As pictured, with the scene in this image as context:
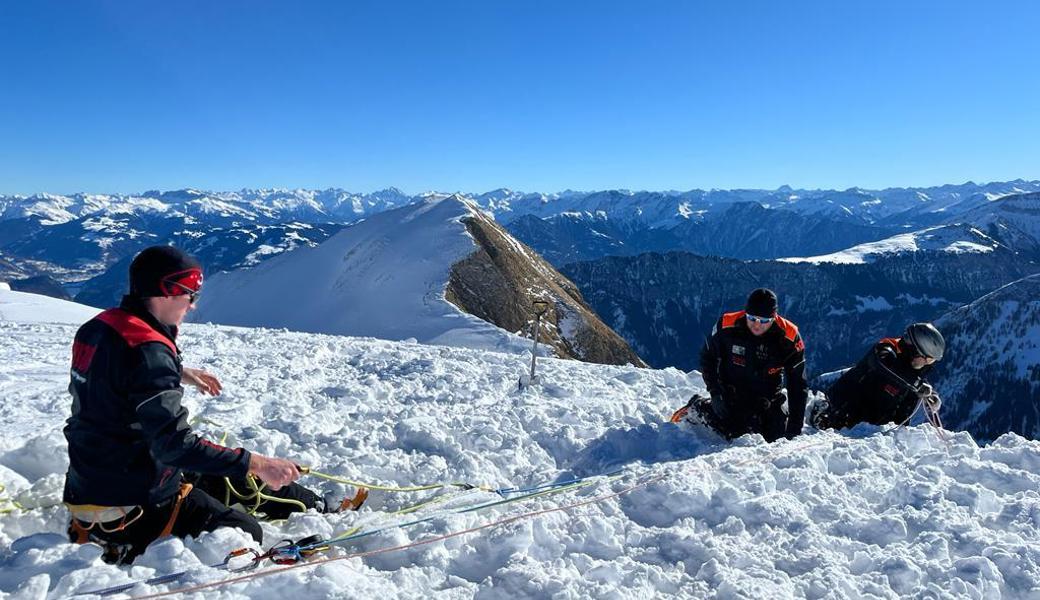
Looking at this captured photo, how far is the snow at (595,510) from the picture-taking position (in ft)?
14.8

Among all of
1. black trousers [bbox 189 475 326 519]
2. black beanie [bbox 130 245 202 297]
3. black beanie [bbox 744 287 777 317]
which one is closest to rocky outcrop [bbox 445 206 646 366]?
black beanie [bbox 744 287 777 317]

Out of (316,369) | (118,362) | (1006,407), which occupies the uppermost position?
(118,362)

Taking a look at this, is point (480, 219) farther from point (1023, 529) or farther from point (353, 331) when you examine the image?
point (1023, 529)

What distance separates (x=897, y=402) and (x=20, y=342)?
20139mm

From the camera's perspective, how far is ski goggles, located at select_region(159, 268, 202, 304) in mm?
4258

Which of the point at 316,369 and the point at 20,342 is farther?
the point at 20,342

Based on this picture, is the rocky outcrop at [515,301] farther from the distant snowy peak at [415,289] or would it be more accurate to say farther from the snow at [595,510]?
the snow at [595,510]

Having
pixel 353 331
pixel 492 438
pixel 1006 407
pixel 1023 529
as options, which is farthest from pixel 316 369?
pixel 1006 407

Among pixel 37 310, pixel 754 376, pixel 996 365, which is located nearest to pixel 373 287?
pixel 37 310

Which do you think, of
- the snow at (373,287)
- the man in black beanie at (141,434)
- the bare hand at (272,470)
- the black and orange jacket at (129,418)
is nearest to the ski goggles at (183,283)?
the man in black beanie at (141,434)

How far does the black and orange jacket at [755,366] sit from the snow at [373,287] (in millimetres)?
23961

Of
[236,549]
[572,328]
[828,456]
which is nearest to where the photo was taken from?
[236,549]

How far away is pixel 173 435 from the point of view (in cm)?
413

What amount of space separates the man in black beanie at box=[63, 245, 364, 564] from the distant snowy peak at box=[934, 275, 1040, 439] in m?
189
